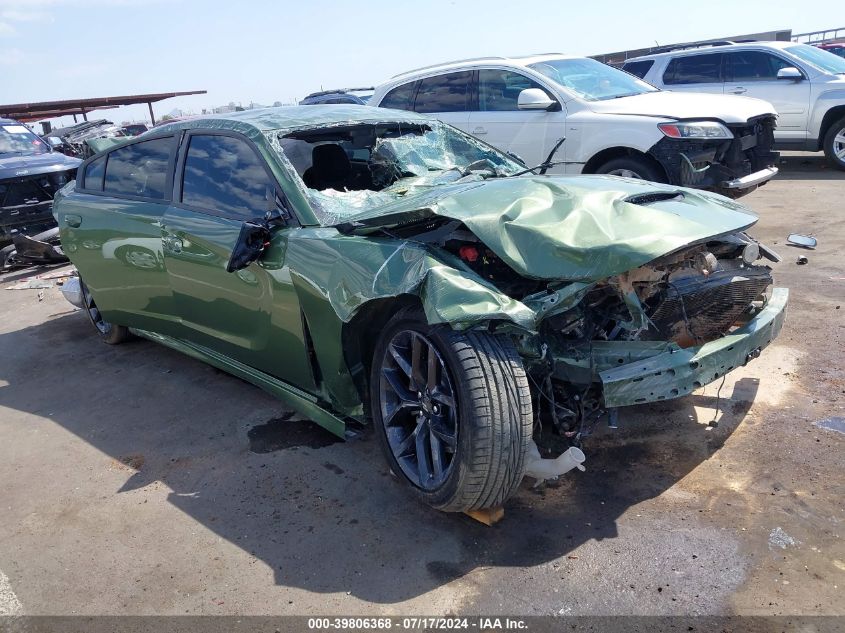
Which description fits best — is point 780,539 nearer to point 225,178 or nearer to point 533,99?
point 225,178

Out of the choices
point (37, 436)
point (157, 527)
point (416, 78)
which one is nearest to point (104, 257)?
point (37, 436)

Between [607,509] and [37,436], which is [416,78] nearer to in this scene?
[37,436]

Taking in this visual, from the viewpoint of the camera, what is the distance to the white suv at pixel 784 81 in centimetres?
1020

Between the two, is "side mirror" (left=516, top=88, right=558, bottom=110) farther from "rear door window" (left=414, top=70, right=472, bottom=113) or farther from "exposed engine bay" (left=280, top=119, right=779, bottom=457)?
"exposed engine bay" (left=280, top=119, right=779, bottom=457)

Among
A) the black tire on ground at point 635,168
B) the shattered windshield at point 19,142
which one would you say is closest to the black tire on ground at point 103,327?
the black tire on ground at point 635,168

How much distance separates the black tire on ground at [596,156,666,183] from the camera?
694 cm

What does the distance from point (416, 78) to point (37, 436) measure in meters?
6.09

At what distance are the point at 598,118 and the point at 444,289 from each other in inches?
201

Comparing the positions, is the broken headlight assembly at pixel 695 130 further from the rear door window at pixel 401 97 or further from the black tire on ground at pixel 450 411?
the black tire on ground at pixel 450 411

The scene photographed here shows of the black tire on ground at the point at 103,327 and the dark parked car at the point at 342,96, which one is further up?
the dark parked car at the point at 342,96

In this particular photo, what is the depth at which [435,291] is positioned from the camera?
2.67 meters

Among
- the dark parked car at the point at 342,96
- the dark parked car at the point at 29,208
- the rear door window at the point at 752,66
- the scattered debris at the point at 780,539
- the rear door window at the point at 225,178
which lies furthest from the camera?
the dark parked car at the point at 342,96

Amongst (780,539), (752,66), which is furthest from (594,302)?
(752,66)

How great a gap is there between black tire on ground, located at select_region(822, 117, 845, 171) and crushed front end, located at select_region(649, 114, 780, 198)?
3960 millimetres
